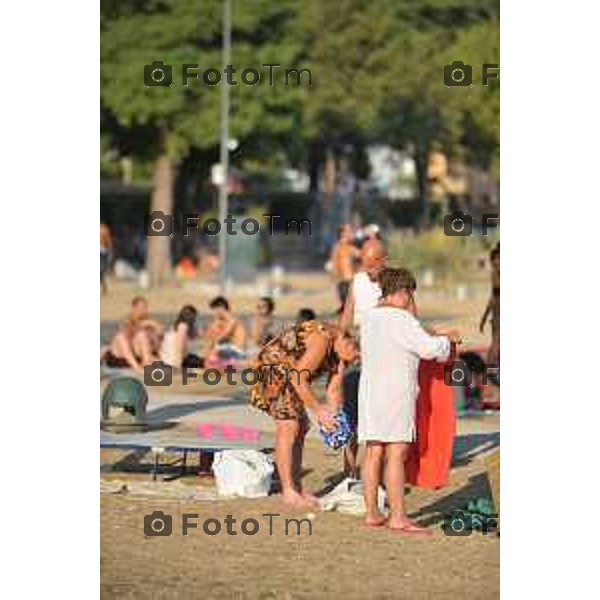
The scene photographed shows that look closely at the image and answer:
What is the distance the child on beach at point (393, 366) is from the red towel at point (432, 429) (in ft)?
1.89

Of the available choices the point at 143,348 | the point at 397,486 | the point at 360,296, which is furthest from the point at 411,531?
the point at 143,348

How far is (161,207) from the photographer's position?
47594 mm

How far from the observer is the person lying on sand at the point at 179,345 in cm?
2119

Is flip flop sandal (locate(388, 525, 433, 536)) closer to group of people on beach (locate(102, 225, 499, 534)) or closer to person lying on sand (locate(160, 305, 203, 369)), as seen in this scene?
group of people on beach (locate(102, 225, 499, 534))

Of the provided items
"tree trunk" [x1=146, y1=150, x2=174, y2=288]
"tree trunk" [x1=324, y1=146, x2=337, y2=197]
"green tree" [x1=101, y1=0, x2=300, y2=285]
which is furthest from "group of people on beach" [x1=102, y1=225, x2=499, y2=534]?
"tree trunk" [x1=324, y1=146, x2=337, y2=197]

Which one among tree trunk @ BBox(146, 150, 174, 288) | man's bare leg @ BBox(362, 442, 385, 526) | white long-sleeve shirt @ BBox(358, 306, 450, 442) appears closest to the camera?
white long-sleeve shirt @ BBox(358, 306, 450, 442)

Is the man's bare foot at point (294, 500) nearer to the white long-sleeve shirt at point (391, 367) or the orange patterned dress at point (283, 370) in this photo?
the orange patterned dress at point (283, 370)

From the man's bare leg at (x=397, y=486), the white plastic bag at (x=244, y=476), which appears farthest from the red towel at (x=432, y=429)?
the white plastic bag at (x=244, y=476)

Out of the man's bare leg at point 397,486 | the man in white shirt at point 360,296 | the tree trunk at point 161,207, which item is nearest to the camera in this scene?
the man's bare leg at point 397,486

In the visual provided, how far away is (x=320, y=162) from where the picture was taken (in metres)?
67.5

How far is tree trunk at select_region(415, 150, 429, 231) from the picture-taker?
62.4m
